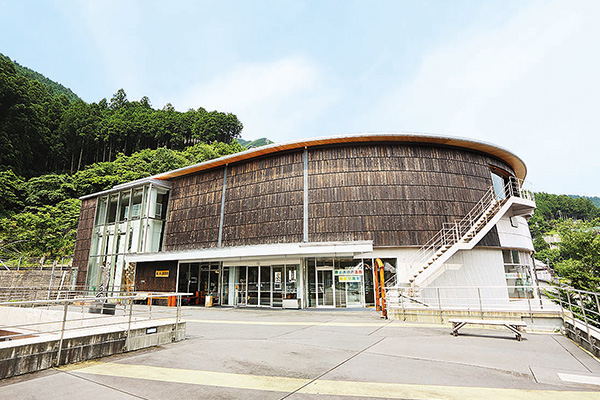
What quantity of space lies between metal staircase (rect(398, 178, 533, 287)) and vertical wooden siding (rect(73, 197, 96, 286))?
2610cm

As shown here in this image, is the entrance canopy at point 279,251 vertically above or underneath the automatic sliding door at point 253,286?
above

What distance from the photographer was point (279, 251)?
683 inches

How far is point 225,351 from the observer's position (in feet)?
22.7

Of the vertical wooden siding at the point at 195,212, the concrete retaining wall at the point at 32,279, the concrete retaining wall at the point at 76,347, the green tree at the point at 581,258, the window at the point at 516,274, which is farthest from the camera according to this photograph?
the concrete retaining wall at the point at 32,279

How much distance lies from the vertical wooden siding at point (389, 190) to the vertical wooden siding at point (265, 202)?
3.51ft

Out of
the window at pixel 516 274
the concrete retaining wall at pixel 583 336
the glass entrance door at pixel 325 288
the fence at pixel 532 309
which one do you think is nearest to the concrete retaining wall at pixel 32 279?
the glass entrance door at pixel 325 288

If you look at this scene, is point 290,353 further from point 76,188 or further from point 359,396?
point 76,188

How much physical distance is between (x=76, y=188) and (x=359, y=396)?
51022 millimetres

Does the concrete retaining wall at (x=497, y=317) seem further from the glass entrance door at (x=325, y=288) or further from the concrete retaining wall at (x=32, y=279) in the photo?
the concrete retaining wall at (x=32, y=279)

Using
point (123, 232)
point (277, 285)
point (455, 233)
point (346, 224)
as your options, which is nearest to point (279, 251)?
point (277, 285)

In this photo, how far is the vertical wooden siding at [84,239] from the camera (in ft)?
89.5

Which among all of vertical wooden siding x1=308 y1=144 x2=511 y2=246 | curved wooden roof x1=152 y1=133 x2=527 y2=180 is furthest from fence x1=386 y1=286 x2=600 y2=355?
curved wooden roof x1=152 y1=133 x2=527 y2=180

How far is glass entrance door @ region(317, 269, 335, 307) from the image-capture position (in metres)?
17.6

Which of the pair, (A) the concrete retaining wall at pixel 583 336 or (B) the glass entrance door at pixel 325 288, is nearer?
(A) the concrete retaining wall at pixel 583 336
